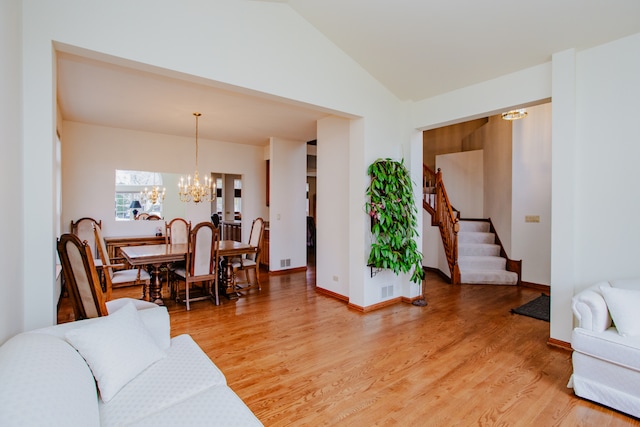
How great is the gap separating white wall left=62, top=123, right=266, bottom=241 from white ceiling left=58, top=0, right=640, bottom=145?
2.27 feet

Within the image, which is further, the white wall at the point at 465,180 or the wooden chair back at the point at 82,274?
the white wall at the point at 465,180

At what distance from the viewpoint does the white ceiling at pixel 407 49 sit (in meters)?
2.68

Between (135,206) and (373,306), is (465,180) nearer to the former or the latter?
(373,306)

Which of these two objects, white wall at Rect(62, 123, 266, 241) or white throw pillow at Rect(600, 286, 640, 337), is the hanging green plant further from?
white wall at Rect(62, 123, 266, 241)

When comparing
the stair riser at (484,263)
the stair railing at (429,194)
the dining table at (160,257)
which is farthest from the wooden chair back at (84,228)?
the stair riser at (484,263)

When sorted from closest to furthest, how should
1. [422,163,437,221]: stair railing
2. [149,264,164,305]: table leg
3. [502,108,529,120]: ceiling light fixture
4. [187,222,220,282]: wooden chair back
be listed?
[187,222,220,282]: wooden chair back < [149,264,164,305]: table leg < [502,108,529,120]: ceiling light fixture < [422,163,437,221]: stair railing

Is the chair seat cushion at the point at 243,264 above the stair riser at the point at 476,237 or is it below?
below

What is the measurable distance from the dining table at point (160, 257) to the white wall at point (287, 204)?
1379 millimetres

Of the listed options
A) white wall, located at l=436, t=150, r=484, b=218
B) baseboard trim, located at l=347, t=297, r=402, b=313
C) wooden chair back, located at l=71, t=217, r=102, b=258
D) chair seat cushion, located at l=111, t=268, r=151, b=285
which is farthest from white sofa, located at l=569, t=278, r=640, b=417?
wooden chair back, located at l=71, t=217, r=102, b=258

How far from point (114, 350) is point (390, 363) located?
206 centimetres

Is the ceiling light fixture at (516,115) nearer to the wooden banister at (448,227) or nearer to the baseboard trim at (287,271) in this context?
the wooden banister at (448,227)

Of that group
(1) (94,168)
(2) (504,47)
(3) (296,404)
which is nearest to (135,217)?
(1) (94,168)

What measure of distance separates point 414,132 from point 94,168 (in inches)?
205

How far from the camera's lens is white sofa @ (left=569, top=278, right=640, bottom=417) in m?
2.04
